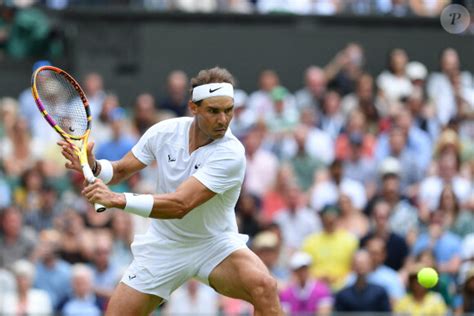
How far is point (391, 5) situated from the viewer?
1844 centimetres

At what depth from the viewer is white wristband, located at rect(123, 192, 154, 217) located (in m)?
8.40

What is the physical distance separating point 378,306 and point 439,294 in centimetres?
64

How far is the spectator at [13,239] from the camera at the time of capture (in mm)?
14117

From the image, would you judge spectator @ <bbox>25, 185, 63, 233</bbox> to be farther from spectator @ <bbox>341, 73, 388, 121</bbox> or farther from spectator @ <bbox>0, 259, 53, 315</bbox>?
spectator @ <bbox>341, 73, 388, 121</bbox>

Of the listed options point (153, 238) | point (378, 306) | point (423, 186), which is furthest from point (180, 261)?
point (423, 186)

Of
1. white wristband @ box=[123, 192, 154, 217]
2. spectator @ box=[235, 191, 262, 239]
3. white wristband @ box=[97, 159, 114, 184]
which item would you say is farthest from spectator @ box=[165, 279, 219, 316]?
white wristband @ box=[123, 192, 154, 217]

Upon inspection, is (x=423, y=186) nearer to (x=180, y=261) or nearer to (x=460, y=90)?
(x=460, y=90)

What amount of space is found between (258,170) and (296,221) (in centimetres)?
96

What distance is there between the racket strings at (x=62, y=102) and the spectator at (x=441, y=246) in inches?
225

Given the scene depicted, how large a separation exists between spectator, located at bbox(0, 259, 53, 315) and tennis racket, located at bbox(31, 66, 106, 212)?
185 inches

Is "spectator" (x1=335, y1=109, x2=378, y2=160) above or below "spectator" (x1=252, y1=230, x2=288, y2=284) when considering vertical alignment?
above

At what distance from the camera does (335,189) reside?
15.0 m

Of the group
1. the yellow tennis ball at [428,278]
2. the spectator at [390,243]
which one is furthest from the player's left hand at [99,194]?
the spectator at [390,243]

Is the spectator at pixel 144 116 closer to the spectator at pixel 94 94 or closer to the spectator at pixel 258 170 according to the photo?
the spectator at pixel 94 94
